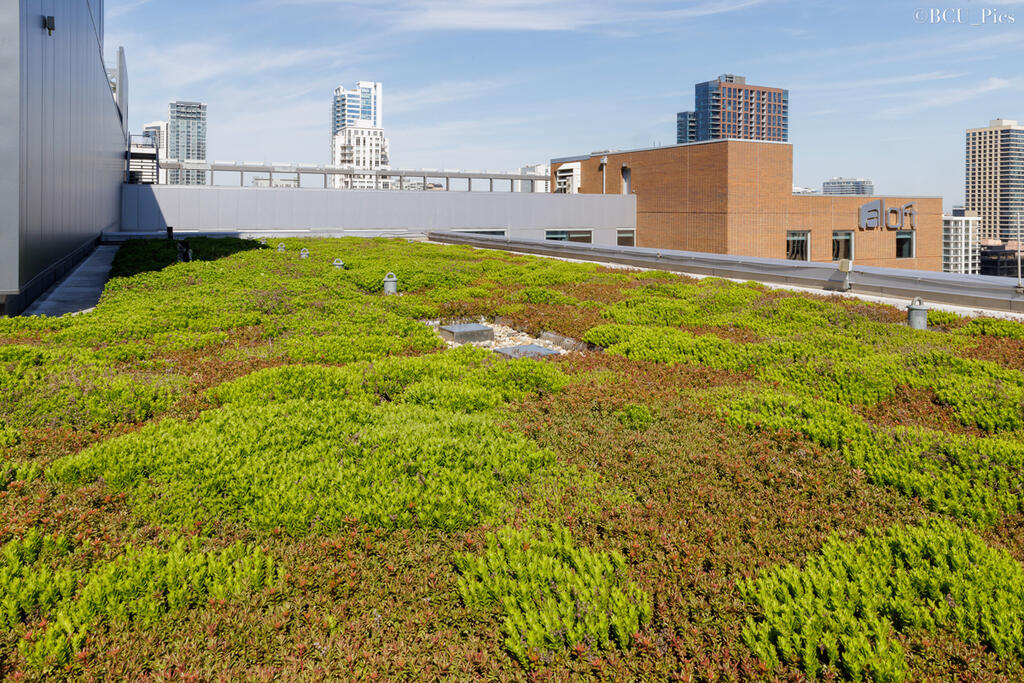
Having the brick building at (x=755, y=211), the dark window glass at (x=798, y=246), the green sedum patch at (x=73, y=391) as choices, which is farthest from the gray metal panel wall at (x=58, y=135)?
the dark window glass at (x=798, y=246)

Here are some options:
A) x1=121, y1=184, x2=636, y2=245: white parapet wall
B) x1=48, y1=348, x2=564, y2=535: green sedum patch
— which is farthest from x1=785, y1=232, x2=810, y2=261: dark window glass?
x1=48, y1=348, x2=564, y2=535: green sedum patch

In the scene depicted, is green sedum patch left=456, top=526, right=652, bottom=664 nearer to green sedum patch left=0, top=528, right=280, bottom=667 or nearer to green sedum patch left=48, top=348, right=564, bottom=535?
green sedum patch left=48, top=348, right=564, bottom=535

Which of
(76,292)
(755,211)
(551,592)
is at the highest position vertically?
(755,211)

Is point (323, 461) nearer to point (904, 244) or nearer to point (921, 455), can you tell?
point (921, 455)

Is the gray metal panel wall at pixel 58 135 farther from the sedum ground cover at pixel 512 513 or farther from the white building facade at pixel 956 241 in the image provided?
the white building facade at pixel 956 241

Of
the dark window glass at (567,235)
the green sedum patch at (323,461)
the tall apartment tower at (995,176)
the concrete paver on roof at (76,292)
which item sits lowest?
the green sedum patch at (323,461)

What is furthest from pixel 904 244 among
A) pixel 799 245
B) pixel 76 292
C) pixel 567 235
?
pixel 76 292
